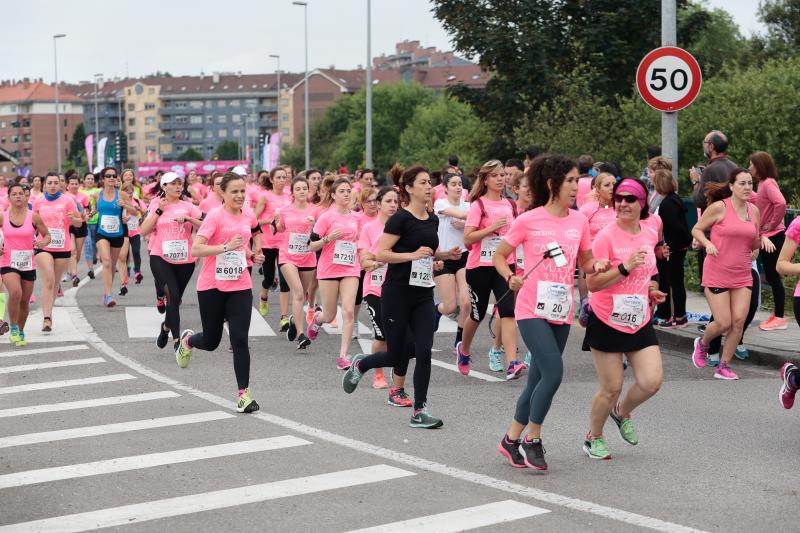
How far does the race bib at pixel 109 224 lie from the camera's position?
774 inches

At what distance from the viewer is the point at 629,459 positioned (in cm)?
796

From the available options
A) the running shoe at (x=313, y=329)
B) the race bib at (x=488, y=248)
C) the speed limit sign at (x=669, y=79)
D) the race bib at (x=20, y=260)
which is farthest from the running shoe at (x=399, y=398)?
the speed limit sign at (x=669, y=79)

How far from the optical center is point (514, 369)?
37.1 ft

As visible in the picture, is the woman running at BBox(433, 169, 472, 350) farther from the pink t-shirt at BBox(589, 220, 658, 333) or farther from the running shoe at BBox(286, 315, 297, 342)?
the pink t-shirt at BBox(589, 220, 658, 333)

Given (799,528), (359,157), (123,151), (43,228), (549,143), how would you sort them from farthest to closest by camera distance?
1. (359,157)
2. (123,151)
3. (549,143)
4. (43,228)
5. (799,528)

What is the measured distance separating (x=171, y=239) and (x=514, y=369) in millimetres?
4460

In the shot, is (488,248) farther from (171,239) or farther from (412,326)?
(171,239)

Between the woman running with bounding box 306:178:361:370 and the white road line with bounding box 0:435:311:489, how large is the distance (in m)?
3.75

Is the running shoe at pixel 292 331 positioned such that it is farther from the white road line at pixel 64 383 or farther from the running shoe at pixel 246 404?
the running shoe at pixel 246 404

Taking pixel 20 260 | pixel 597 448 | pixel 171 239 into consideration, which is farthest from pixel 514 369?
pixel 20 260

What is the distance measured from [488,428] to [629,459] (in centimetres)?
134

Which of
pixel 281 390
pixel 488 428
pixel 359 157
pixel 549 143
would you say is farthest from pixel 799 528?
pixel 359 157

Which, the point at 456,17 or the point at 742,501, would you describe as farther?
the point at 456,17

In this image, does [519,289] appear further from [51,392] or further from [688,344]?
[688,344]
